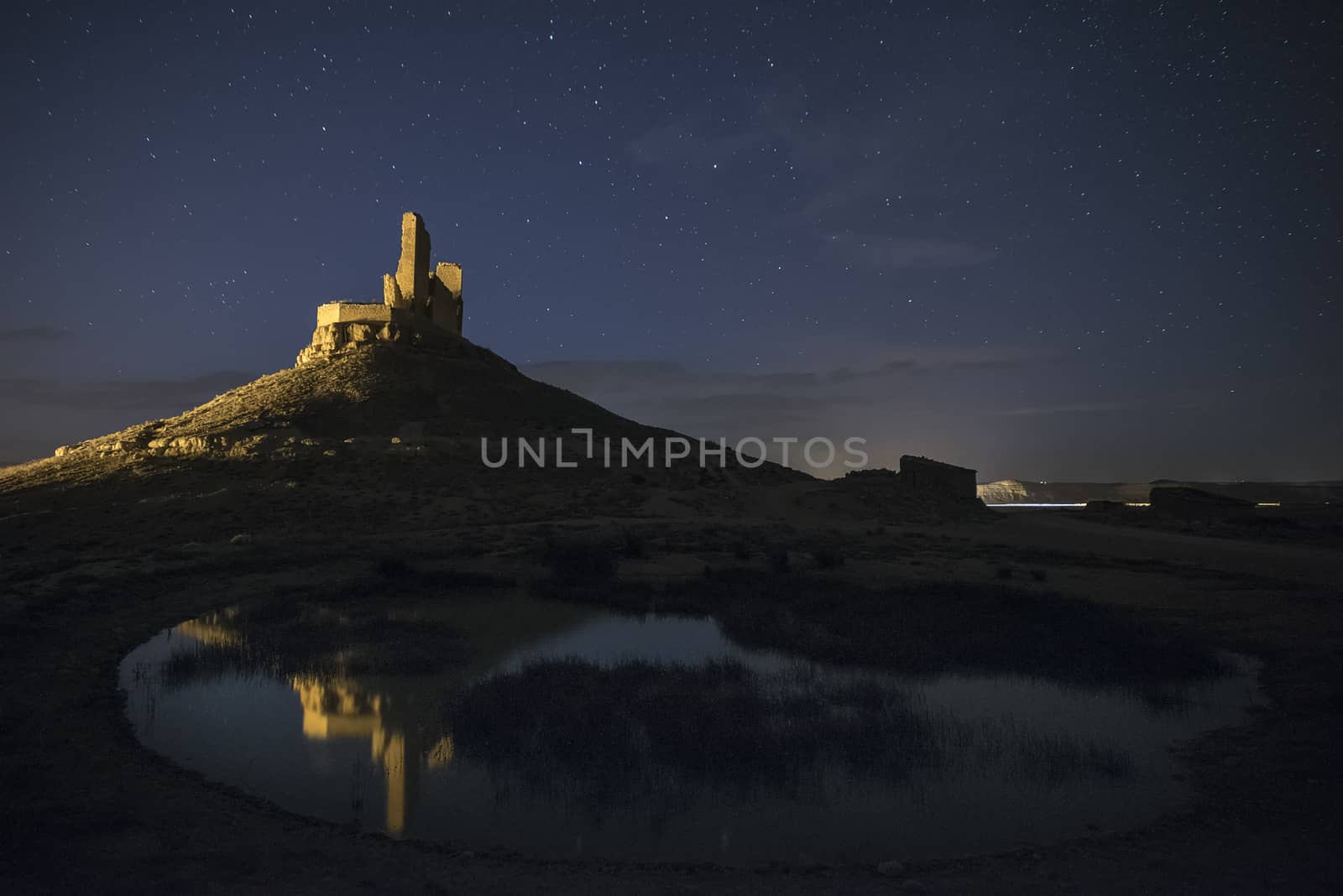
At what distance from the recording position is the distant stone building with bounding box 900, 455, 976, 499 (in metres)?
42.5

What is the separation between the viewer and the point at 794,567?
22188 millimetres

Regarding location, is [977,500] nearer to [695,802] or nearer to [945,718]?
[945,718]

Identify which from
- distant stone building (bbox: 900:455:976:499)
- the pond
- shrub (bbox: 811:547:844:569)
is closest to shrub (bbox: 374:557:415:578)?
the pond

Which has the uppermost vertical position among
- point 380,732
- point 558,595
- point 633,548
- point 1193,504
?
point 1193,504

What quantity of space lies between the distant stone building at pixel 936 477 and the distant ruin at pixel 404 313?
120ft

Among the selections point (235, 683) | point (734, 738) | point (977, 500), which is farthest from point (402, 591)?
point (977, 500)

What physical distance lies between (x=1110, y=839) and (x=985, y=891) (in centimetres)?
154

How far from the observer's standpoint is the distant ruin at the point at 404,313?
189 feet

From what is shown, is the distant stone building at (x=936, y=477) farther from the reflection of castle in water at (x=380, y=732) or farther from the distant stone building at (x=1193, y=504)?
the reflection of castle in water at (x=380, y=732)

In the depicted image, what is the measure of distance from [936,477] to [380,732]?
39048 mm

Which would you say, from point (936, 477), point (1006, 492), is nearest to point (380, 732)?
point (936, 477)

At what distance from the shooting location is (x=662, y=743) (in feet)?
26.6

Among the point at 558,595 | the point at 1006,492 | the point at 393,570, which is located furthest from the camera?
the point at 1006,492

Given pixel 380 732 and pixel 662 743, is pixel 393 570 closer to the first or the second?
pixel 380 732
